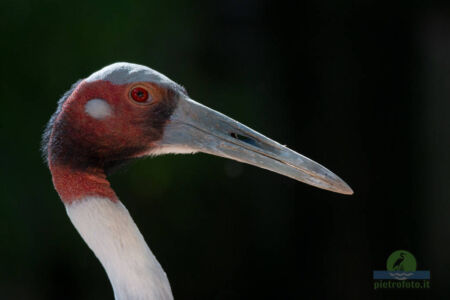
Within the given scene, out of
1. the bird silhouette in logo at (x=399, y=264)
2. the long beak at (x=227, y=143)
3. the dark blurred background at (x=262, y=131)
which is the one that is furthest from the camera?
the dark blurred background at (x=262, y=131)

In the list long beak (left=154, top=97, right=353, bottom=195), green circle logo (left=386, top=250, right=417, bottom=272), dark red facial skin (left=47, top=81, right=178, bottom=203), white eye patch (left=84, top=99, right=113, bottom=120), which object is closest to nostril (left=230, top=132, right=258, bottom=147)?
long beak (left=154, top=97, right=353, bottom=195)

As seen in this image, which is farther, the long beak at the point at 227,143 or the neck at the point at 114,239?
the long beak at the point at 227,143

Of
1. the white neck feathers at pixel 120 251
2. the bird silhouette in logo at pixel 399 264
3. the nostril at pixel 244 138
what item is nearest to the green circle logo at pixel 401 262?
the bird silhouette in logo at pixel 399 264

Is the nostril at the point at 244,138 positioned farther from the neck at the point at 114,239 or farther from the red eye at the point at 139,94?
the neck at the point at 114,239

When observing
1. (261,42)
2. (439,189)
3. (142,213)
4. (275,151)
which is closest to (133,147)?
(275,151)

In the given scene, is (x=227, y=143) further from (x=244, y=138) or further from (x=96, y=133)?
(x=96, y=133)

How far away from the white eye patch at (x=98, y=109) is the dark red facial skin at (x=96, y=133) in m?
0.01

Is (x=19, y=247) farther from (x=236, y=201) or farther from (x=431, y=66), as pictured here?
(x=431, y=66)

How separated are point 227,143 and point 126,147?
17.1 inches

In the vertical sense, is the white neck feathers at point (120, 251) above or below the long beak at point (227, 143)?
below

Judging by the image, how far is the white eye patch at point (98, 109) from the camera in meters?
2.57

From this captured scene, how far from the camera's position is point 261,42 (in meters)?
5.52

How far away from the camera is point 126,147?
8.67 ft

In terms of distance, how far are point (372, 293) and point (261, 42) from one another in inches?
94.8
